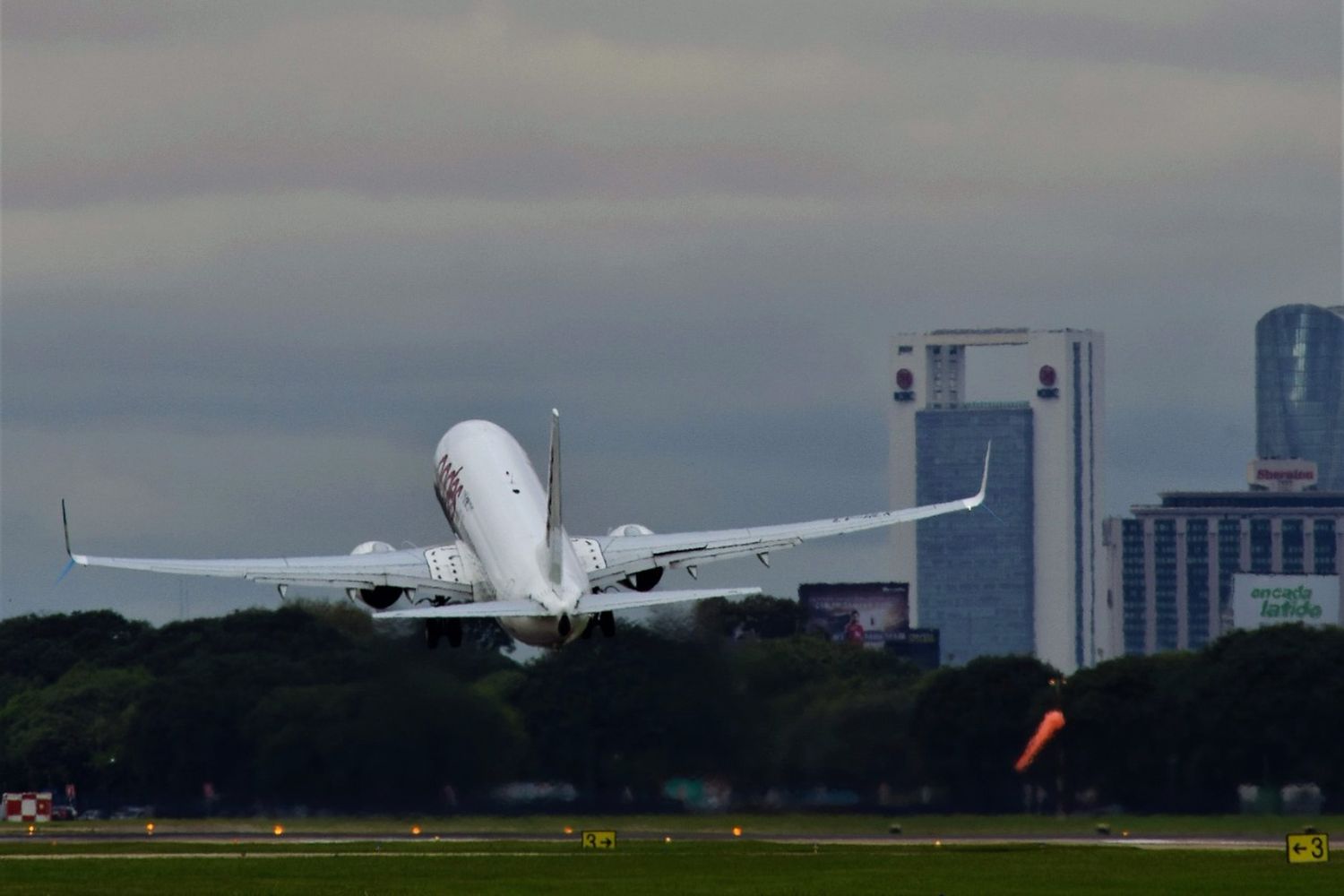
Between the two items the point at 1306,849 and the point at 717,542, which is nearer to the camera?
the point at 1306,849

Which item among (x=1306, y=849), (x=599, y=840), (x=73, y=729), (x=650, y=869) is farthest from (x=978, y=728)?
(x=73, y=729)

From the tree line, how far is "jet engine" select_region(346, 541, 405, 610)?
4.50 metres

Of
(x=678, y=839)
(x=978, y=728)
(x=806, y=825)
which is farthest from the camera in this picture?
(x=978, y=728)

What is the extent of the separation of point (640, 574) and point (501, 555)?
821cm

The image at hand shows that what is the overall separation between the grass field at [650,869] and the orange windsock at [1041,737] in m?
20.1

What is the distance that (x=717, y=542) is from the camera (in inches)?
4503

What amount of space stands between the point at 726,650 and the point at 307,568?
1750 cm

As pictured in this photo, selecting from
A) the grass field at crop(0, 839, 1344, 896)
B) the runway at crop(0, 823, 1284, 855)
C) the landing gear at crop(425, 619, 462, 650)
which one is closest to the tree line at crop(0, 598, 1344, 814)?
the landing gear at crop(425, 619, 462, 650)

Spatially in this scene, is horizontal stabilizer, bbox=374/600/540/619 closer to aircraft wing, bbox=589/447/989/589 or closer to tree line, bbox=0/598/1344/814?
aircraft wing, bbox=589/447/989/589

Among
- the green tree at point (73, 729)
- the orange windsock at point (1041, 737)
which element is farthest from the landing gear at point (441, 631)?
the orange windsock at point (1041, 737)

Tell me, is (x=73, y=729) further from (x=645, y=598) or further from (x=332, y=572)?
(x=645, y=598)

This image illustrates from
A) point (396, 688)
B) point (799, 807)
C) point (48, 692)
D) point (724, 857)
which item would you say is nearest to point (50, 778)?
point (48, 692)

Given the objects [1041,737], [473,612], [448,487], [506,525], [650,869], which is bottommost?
[650,869]

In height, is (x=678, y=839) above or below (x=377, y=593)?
below
